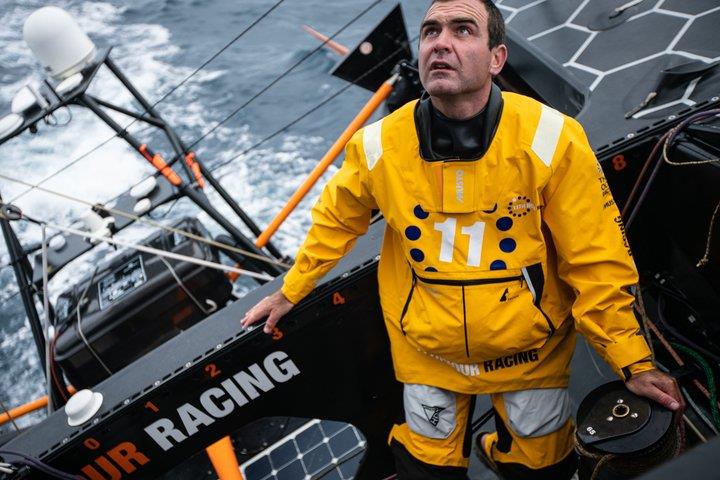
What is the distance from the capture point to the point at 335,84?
1015 centimetres

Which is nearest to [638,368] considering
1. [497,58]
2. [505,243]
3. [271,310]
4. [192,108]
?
[505,243]

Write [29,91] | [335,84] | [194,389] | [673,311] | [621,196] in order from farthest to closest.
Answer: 1. [335,84]
2. [29,91]
3. [673,311]
4. [621,196]
5. [194,389]

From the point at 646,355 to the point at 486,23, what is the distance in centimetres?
107

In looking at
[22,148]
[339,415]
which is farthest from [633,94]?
[22,148]

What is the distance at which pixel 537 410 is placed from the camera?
2293 millimetres

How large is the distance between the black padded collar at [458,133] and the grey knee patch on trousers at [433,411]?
840 mm

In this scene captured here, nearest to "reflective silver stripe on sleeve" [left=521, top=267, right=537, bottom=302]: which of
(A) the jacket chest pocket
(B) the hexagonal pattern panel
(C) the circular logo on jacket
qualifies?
(A) the jacket chest pocket

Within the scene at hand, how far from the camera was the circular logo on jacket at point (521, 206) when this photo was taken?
2002 millimetres

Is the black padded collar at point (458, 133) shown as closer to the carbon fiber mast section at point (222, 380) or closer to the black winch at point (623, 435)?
the carbon fiber mast section at point (222, 380)

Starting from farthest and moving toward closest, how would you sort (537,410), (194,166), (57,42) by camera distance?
(194,166)
(57,42)
(537,410)

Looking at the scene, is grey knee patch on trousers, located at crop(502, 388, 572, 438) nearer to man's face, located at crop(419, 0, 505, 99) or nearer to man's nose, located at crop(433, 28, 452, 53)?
man's face, located at crop(419, 0, 505, 99)

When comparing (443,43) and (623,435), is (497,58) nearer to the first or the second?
(443,43)

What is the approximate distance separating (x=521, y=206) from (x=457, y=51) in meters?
0.48

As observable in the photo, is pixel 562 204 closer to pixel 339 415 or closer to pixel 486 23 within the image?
pixel 486 23
